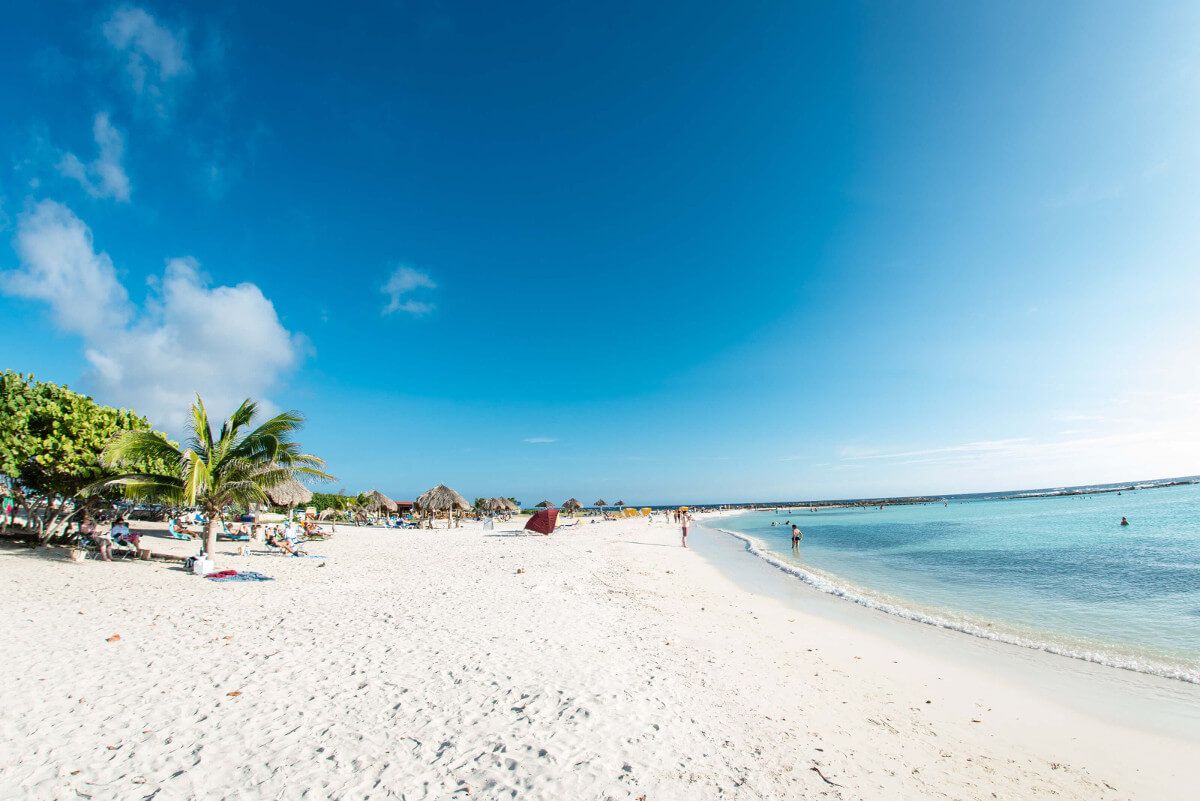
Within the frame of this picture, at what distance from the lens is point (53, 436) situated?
10195 mm

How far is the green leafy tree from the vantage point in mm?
9969

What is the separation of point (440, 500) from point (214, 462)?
19.4 m

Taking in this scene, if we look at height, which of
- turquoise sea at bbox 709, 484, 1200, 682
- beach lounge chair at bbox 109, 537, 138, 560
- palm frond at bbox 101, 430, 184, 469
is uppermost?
palm frond at bbox 101, 430, 184, 469

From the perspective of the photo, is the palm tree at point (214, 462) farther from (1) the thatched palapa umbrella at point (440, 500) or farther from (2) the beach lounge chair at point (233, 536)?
(1) the thatched palapa umbrella at point (440, 500)

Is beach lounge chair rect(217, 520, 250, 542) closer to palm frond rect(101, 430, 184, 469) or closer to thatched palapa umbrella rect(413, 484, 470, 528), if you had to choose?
palm frond rect(101, 430, 184, 469)

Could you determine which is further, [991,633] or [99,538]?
[99,538]

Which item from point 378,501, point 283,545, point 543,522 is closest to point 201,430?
point 283,545

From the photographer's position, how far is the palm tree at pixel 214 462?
10523 mm

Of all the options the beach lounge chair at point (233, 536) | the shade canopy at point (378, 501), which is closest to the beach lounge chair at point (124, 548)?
the beach lounge chair at point (233, 536)

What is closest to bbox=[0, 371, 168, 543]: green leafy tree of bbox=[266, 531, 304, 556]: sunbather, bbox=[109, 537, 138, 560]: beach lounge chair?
bbox=[109, 537, 138, 560]: beach lounge chair

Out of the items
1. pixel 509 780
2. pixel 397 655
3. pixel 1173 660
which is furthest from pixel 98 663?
pixel 1173 660

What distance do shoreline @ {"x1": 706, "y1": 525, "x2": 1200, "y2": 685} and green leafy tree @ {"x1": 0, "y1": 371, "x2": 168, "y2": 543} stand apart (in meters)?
16.9

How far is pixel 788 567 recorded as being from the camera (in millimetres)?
17938

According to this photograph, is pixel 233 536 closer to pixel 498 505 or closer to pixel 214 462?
pixel 214 462
